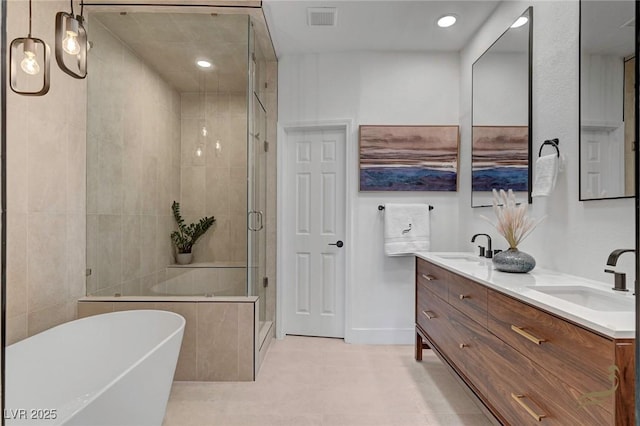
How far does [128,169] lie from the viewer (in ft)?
8.43

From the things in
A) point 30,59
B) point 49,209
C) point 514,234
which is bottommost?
point 514,234

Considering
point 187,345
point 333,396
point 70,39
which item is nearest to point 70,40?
point 70,39

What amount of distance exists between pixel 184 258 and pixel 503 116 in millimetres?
2577

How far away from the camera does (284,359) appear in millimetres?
2689

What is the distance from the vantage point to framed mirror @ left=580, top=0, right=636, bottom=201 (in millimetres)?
1176

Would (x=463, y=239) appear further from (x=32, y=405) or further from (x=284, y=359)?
(x=32, y=405)

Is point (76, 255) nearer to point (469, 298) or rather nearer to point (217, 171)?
point (217, 171)

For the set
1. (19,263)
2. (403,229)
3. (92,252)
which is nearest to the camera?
(19,263)

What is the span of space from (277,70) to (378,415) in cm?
286

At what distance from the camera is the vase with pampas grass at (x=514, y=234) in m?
1.75

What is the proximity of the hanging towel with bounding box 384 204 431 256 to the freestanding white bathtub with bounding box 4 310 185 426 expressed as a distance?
5.93 feet

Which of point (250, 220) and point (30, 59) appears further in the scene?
point (250, 220)

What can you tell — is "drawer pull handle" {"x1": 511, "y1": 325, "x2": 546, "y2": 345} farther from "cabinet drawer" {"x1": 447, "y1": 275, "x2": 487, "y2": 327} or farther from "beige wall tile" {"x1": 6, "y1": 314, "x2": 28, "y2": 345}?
"beige wall tile" {"x1": 6, "y1": 314, "x2": 28, "y2": 345}

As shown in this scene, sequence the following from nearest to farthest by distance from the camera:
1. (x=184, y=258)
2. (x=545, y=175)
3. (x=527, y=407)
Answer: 1. (x=527, y=407)
2. (x=545, y=175)
3. (x=184, y=258)
